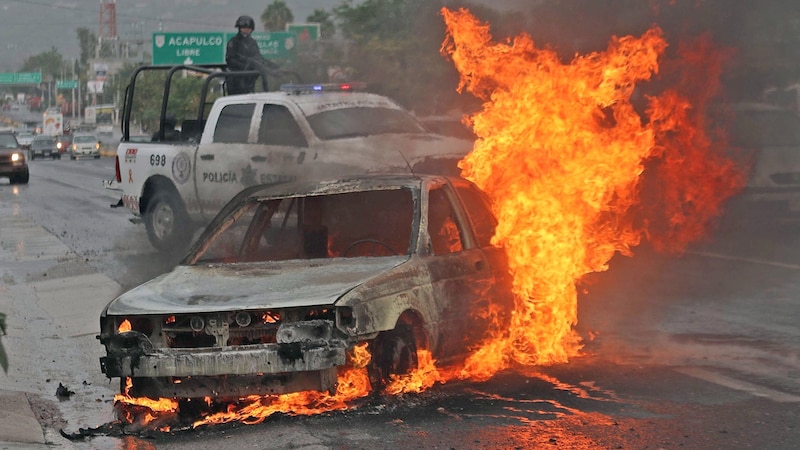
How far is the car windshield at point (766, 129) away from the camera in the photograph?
1534cm

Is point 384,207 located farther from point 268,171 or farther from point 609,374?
point 268,171

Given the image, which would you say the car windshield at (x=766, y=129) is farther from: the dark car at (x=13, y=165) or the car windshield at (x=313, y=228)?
the dark car at (x=13, y=165)

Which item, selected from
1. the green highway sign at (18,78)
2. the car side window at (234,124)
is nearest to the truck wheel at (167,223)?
the car side window at (234,124)

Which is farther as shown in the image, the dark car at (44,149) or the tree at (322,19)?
the dark car at (44,149)

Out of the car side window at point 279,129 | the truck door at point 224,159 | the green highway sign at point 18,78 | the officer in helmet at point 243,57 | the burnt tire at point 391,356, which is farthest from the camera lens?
the green highway sign at point 18,78

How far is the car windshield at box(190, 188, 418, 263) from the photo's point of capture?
27.3 feet

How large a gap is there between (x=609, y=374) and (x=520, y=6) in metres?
8.53

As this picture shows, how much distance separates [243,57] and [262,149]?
9.77 ft

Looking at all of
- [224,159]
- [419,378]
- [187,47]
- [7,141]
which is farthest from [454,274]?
[187,47]

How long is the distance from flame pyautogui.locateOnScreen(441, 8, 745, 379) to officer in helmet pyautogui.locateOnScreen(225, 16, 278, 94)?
201 inches

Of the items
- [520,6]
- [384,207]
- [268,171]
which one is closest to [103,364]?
[384,207]

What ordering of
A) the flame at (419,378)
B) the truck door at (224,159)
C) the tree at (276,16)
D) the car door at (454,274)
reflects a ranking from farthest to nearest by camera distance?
the tree at (276,16) → the truck door at (224,159) → the car door at (454,274) → the flame at (419,378)

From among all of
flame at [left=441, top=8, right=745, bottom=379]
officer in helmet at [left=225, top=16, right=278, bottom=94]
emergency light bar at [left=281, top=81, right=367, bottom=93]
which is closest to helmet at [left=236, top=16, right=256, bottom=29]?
officer in helmet at [left=225, top=16, right=278, bottom=94]

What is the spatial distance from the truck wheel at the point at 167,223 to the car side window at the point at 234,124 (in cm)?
122
